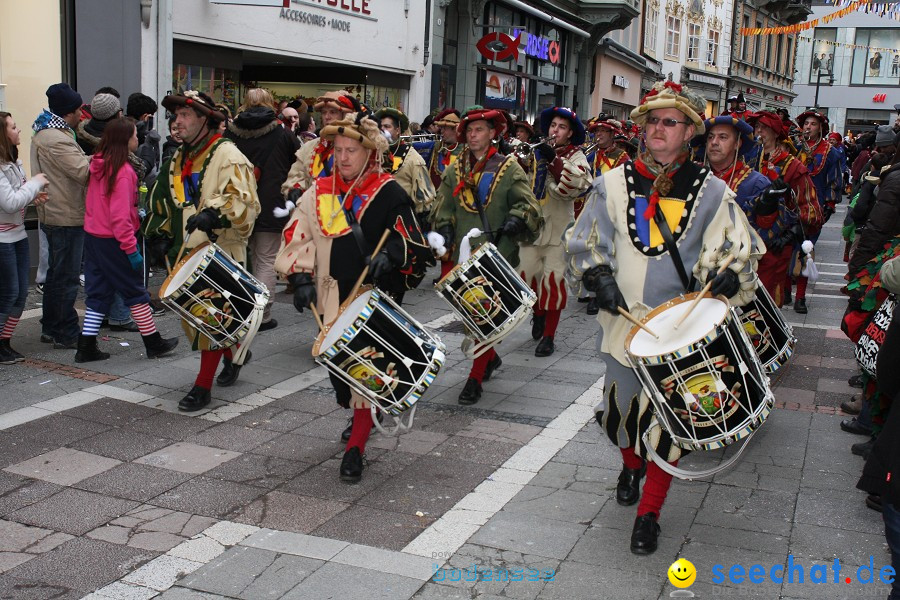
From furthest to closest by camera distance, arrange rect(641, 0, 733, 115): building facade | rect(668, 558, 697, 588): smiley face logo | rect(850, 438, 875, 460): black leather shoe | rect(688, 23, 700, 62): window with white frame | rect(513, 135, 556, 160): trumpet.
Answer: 1. rect(688, 23, 700, 62): window with white frame
2. rect(641, 0, 733, 115): building facade
3. rect(513, 135, 556, 160): trumpet
4. rect(850, 438, 875, 460): black leather shoe
5. rect(668, 558, 697, 588): smiley face logo

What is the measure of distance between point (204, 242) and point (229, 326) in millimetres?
553

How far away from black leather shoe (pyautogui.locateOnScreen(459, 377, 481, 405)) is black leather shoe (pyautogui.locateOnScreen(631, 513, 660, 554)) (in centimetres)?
243

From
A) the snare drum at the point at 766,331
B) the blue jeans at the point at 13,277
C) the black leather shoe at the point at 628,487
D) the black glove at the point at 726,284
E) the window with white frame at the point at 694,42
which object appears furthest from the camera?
the window with white frame at the point at 694,42

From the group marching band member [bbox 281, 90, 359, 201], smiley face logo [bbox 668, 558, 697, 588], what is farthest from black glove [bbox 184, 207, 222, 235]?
smiley face logo [bbox 668, 558, 697, 588]

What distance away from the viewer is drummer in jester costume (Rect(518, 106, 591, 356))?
307 inches

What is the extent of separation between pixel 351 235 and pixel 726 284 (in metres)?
2.02

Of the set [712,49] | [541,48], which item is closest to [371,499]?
[541,48]

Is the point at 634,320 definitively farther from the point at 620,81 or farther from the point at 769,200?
the point at 620,81

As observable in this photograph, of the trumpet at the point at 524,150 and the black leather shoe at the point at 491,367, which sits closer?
the black leather shoe at the point at 491,367

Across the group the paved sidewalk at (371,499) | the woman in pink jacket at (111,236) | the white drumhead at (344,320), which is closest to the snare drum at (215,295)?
the paved sidewalk at (371,499)

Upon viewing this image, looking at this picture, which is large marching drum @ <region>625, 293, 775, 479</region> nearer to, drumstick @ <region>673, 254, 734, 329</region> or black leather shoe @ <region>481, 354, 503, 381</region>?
drumstick @ <region>673, 254, 734, 329</region>

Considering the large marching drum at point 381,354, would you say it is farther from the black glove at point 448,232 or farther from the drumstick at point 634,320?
the black glove at point 448,232

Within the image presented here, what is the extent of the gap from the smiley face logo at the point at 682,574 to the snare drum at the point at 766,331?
8.18 ft

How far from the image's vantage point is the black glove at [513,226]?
265 inches
